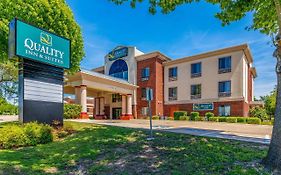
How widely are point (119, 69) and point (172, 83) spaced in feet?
32.8

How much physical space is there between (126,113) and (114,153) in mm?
25767

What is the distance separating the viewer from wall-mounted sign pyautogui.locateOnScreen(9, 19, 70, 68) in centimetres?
1012

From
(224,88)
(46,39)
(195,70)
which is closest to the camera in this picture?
(46,39)

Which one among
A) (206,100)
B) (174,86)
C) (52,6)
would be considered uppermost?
(52,6)

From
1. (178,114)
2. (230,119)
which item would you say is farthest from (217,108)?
(178,114)

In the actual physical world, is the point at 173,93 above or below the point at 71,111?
above

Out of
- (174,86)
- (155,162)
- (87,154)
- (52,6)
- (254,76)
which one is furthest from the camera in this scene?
(254,76)

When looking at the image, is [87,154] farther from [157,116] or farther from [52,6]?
[157,116]

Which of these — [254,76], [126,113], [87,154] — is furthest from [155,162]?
[254,76]

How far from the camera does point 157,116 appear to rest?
34000mm

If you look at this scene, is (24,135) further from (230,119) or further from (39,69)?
(230,119)

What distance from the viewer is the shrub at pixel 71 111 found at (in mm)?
20781

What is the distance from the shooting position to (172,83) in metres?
36.7

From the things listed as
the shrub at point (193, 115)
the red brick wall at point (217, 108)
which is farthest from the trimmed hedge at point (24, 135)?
the red brick wall at point (217, 108)
